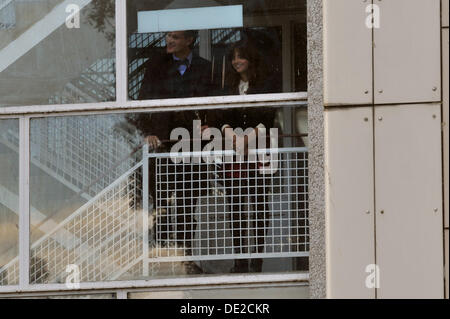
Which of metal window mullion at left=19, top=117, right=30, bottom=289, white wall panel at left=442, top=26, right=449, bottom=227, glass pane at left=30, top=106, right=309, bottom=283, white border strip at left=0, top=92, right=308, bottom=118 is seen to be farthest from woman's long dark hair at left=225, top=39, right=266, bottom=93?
metal window mullion at left=19, top=117, right=30, bottom=289

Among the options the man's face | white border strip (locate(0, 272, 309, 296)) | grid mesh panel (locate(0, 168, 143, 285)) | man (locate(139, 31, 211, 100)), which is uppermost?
the man's face

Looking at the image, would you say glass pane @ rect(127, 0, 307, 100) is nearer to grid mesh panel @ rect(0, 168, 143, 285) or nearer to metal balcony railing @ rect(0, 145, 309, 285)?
metal balcony railing @ rect(0, 145, 309, 285)

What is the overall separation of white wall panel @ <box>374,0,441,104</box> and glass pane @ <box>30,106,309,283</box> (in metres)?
0.80

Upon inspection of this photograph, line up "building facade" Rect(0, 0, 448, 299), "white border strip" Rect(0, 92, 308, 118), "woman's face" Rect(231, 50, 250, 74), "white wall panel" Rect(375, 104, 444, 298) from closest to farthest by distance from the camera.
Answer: "white wall panel" Rect(375, 104, 444, 298), "building facade" Rect(0, 0, 448, 299), "white border strip" Rect(0, 92, 308, 118), "woman's face" Rect(231, 50, 250, 74)

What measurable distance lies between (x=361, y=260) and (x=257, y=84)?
153cm

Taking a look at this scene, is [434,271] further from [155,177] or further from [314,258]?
[155,177]

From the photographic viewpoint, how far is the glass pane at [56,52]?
9.34 meters

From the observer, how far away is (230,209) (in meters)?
9.16

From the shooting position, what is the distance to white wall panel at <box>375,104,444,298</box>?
340 inches

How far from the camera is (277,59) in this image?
922 cm

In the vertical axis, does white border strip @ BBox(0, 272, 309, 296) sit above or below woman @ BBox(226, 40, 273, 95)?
below

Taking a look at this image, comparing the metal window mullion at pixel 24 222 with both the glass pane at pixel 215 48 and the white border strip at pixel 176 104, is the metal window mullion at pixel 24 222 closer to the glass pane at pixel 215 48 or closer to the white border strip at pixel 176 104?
the white border strip at pixel 176 104

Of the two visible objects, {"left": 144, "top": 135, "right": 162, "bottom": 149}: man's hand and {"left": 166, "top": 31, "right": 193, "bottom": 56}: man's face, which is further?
{"left": 166, "top": 31, "right": 193, "bottom": 56}: man's face

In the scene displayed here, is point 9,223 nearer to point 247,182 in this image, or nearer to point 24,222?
point 24,222
